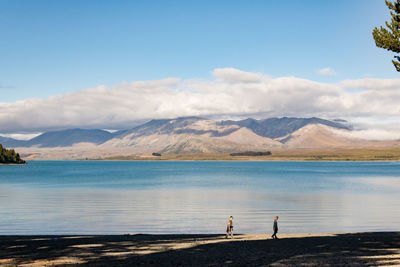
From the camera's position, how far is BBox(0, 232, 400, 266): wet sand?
94.9ft

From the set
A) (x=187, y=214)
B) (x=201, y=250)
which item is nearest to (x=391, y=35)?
(x=201, y=250)

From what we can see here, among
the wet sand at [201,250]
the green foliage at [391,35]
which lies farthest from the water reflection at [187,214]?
the green foliage at [391,35]

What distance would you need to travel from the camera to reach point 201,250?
33750 mm

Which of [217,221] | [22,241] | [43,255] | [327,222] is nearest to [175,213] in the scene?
[217,221]

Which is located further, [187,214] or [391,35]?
[187,214]

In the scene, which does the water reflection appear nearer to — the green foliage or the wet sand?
the wet sand

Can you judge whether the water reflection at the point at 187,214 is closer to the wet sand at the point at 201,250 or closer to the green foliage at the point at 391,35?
the wet sand at the point at 201,250

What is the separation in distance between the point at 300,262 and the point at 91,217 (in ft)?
130

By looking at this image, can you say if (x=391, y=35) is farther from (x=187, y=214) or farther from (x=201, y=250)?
(x=187, y=214)

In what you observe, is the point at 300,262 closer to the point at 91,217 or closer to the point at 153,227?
the point at 153,227

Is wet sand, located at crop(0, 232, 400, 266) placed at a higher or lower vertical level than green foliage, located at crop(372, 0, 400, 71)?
lower

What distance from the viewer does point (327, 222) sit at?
5709 centimetres

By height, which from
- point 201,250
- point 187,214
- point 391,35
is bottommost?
A: point 187,214

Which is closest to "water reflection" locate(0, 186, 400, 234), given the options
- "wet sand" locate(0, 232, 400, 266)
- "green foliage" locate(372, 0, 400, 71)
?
"wet sand" locate(0, 232, 400, 266)
